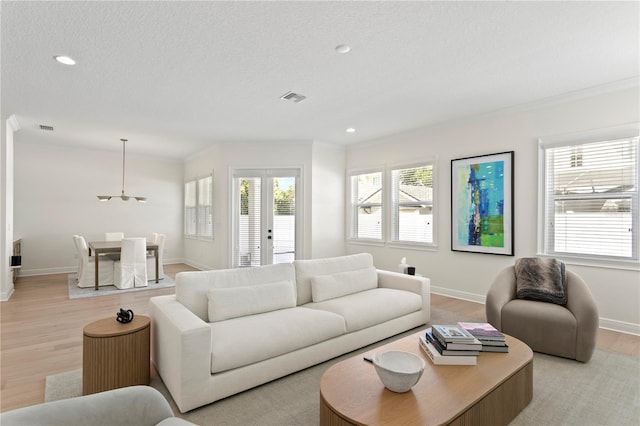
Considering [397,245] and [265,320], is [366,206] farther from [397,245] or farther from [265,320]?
[265,320]

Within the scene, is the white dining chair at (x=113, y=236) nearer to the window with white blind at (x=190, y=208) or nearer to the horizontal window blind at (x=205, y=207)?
the window with white blind at (x=190, y=208)

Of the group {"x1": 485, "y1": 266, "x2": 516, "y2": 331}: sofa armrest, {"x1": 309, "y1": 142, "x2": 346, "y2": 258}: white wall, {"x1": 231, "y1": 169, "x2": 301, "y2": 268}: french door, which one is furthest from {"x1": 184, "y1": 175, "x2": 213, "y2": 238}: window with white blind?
{"x1": 485, "y1": 266, "x2": 516, "y2": 331}: sofa armrest

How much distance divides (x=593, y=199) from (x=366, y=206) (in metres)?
3.56

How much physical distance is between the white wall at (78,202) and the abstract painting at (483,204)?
6.81 metres

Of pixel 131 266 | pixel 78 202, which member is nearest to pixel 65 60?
pixel 131 266

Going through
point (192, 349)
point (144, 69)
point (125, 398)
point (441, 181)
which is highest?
point (144, 69)

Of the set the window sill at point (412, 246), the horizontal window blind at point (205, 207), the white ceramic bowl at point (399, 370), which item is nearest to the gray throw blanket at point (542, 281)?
the window sill at point (412, 246)

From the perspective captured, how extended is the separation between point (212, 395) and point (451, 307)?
339 cm

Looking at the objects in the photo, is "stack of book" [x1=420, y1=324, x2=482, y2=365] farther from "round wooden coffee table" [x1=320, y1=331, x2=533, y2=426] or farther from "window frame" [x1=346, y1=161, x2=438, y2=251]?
"window frame" [x1=346, y1=161, x2=438, y2=251]

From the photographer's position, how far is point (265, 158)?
6543 millimetres

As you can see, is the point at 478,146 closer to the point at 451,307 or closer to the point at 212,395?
the point at 451,307

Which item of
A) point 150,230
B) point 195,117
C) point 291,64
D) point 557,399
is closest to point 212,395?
point 557,399

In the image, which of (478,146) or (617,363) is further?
(478,146)

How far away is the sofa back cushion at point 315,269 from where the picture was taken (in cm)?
332
